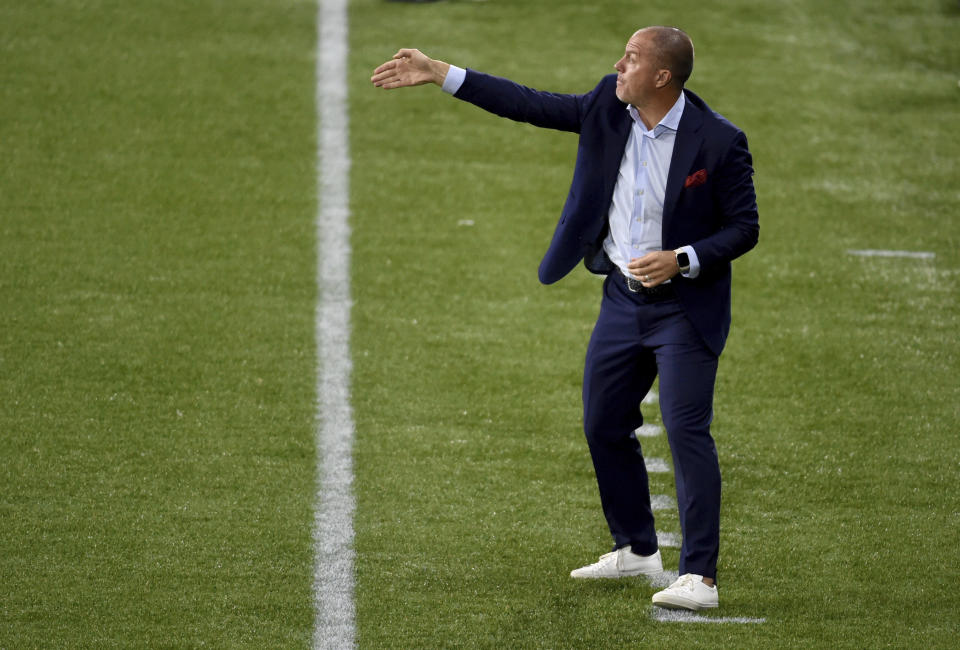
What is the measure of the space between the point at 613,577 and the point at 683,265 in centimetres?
117

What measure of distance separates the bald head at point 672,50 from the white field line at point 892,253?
3733 mm

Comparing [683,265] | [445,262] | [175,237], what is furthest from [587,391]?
[175,237]

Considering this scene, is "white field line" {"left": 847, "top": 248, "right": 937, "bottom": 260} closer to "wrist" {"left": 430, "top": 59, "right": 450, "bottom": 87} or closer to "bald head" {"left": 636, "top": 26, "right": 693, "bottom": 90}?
"bald head" {"left": 636, "top": 26, "right": 693, "bottom": 90}

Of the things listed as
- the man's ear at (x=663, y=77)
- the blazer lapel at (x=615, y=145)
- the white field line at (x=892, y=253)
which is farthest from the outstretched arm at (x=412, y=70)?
the white field line at (x=892, y=253)

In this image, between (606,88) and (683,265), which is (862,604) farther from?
(606,88)

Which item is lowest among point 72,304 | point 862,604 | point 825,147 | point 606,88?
point 862,604

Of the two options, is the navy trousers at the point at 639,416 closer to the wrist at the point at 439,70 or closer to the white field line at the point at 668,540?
the white field line at the point at 668,540

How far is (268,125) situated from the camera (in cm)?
886

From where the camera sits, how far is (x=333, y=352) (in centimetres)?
653

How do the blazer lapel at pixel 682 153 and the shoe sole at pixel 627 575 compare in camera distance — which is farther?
the shoe sole at pixel 627 575

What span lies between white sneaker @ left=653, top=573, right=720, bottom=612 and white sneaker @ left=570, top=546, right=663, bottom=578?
11.2 inches

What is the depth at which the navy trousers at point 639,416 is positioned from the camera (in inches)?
172

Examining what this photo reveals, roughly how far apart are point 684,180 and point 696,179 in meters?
0.04

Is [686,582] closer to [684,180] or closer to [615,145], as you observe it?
[684,180]
